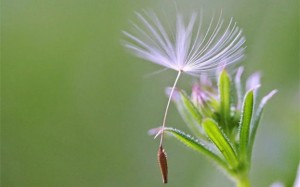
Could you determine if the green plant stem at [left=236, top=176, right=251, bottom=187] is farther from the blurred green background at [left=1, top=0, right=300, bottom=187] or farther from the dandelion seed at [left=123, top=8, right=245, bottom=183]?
the blurred green background at [left=1, top=0, right=300, bottom=187]

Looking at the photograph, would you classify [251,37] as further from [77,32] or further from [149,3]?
[77,32]

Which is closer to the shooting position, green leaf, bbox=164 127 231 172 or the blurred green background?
green leaf, bbox=164 127 231 172

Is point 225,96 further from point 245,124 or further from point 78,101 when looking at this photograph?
point 78,101

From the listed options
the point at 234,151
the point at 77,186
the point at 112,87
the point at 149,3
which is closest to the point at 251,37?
the point at 149,3

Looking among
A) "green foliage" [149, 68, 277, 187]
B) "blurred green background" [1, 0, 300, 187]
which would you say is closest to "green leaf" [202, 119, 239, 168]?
"green foliage" [149, 68, 277, 187]

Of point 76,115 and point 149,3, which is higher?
point 149,3

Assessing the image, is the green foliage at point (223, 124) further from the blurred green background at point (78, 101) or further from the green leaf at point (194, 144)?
the blurred green background at point (78, 101)
